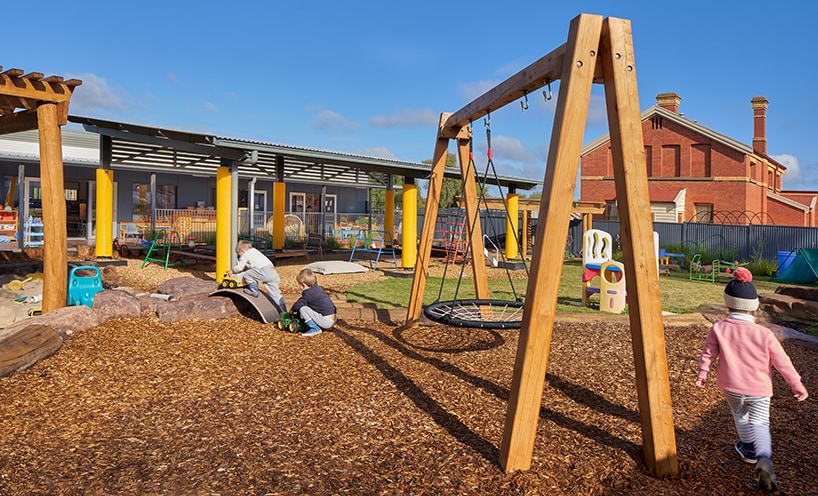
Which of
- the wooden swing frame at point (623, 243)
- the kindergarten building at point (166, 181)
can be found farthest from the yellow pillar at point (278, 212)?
the wooden swing frame at point (623, 243)

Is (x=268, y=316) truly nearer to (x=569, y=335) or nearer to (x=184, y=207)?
(x=569, y=335)

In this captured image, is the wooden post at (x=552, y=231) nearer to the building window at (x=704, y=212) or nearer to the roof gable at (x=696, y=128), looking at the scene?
the roof gable at (x=696, y=128)

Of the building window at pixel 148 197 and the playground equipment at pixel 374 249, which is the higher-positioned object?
the building window at pixel 148 197

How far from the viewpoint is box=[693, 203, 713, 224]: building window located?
31.7 metres

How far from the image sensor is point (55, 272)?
25.9ft

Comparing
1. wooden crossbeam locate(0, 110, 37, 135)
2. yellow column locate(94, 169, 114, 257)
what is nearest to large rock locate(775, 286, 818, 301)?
wooden crossbeam locate(0, 110, 37, 135)

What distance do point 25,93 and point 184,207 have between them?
18.8 m

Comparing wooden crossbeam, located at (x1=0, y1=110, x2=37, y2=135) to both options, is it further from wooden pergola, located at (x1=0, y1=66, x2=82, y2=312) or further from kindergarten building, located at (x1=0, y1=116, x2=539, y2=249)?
kindergarten building, located at (x1=0, y1=116, x2=539, y2=249)

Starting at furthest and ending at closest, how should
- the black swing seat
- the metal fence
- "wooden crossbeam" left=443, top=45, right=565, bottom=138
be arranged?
the metal fence, the black swing seat, "wooden crossbeam" left=443, top=45, right=565, bottom=138

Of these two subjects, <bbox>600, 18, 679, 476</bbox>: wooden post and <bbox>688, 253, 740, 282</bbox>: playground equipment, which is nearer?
<bbox>600, 18, 679, 476</bbox>: wooden post

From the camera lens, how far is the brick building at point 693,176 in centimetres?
3070

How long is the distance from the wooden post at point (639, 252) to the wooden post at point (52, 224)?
23.3 feet

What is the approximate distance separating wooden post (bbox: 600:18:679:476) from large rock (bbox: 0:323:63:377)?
17.0ft

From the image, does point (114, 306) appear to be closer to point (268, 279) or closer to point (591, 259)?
point (268, 279)
